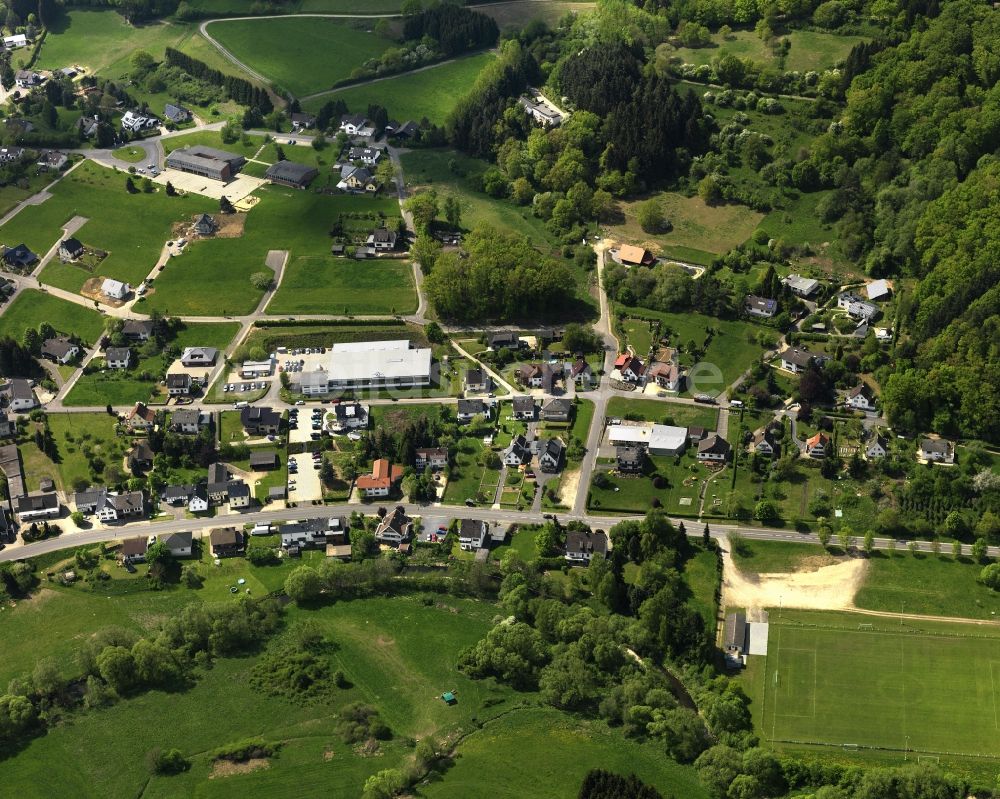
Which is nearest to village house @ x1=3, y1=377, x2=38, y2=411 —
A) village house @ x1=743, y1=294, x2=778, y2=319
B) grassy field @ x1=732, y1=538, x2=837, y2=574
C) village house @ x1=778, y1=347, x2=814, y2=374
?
grassy field @ x1=732, y1=538, x2=837, y2=574

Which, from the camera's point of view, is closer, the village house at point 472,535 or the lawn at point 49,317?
the village house at point 472,535

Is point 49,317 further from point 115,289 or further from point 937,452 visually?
point 937,452

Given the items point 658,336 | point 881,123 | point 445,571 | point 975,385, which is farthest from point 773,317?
point 445,571

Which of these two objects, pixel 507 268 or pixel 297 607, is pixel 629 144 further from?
pixel 297 607

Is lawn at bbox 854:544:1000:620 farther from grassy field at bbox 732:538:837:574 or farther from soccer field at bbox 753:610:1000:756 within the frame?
grassy field at bbox 732:538:837:574

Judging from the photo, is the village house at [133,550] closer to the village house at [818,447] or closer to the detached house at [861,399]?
the village house at [818,447]

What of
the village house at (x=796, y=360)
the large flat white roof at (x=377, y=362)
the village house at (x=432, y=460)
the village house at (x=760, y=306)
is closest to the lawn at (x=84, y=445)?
the large flat white roof at (x=377, y=362)
